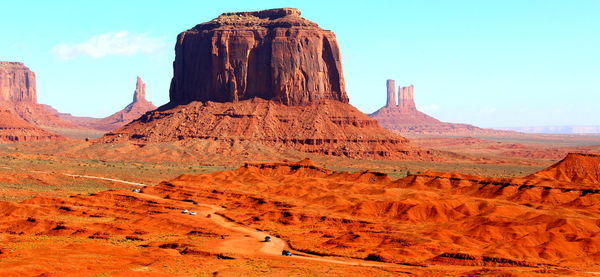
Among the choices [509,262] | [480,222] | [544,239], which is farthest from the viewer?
[480,222]

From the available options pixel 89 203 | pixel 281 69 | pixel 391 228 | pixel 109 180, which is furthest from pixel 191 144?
pixel 391 228

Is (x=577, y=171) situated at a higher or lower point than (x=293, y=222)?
higher

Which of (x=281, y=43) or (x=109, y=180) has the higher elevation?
(x=281, y=43)

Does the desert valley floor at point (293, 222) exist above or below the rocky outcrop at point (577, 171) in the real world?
below

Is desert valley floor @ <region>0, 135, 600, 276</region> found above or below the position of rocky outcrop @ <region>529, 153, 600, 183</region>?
below

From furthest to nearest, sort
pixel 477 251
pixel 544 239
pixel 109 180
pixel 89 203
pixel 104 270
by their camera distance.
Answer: pixel 109 180, pixel 89 203, pixel 544 239, pixel 477 251, pixel 104 270

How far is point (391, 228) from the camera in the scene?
90.0 m

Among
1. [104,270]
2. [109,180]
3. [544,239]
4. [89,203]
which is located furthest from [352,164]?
[104,270]

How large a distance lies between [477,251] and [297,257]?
15.8 meters

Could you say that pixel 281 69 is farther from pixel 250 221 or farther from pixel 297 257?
pixel 297 257

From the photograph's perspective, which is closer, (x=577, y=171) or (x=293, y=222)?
(x=293, y=222)

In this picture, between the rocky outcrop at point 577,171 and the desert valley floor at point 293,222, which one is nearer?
the desert valley floor at point 293,222

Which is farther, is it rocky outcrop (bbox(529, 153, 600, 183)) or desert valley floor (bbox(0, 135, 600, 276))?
rocky outcrop (bbox(529, 153, 600, 183))

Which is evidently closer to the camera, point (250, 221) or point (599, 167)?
point (250, 221)
